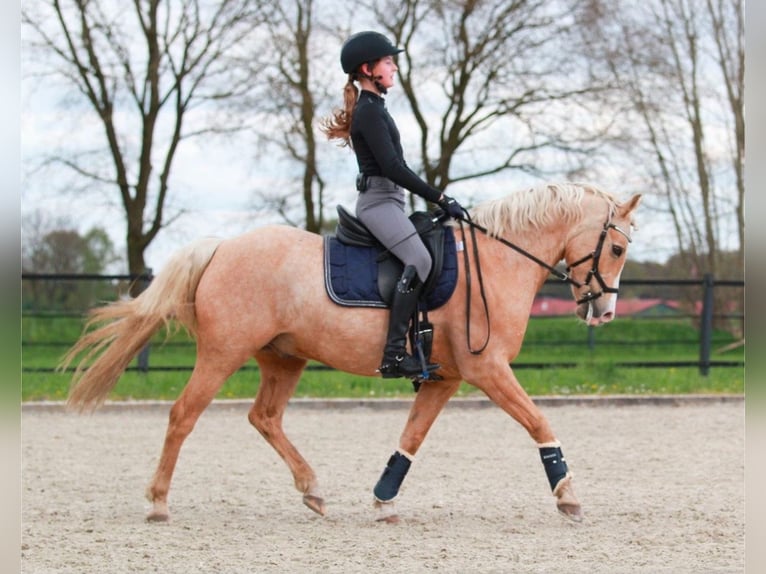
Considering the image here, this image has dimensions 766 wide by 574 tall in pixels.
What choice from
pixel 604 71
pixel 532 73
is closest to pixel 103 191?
pixel 532 73

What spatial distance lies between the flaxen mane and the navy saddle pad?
0.32m

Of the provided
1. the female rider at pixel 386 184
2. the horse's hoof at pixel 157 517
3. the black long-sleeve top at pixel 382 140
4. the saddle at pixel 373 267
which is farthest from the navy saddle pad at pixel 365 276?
the horse's hoof at pixel 157 517

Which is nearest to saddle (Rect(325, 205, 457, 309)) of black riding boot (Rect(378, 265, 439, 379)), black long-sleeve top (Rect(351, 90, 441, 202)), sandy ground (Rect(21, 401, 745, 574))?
black riding boot (Rect(378, 265, 439, 379))

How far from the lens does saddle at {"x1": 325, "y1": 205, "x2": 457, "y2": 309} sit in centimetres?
514

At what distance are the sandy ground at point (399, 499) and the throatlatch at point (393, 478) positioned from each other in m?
0.17

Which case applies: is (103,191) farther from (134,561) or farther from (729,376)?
(134,561)

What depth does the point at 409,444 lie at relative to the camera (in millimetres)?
5391

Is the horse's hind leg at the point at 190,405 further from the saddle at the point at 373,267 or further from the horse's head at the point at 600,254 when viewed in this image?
the horse's head at the point at 600,254

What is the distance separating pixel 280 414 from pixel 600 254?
1.99m

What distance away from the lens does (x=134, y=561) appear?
429 cm

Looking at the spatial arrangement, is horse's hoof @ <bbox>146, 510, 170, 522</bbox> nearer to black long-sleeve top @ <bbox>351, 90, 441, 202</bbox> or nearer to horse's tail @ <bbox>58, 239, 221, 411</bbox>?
horse's tail @ <bbox>58, 239, 221, 411</bbox>

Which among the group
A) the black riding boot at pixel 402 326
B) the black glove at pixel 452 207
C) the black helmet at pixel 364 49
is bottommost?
the black riding boot at pixel 402 326

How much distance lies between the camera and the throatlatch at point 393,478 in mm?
5289

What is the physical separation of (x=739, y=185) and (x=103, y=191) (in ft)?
39.8
